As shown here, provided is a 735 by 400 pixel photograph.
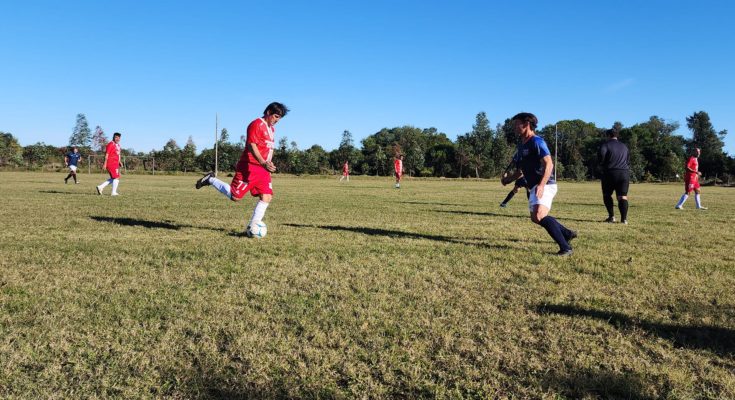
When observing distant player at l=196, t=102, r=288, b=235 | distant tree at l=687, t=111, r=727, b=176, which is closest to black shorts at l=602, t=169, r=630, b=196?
distant player at l=196, t=102, r=288, b=235

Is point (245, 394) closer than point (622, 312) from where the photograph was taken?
Yes

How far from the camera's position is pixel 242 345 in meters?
2.87

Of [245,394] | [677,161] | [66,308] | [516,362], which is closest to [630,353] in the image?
[516,362]

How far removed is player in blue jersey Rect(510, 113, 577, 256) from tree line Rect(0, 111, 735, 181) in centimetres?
5608

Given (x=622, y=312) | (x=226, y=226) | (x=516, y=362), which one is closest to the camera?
(x=516, y=362)

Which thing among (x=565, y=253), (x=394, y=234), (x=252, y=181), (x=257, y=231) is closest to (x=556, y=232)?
(x=565, y=253)

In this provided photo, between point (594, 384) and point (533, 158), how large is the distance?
4.29 m

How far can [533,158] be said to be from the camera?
20.8 feet

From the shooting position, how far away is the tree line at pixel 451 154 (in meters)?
59.8

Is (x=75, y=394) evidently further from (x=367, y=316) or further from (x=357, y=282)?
(x=357, y=282)

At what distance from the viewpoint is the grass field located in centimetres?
245

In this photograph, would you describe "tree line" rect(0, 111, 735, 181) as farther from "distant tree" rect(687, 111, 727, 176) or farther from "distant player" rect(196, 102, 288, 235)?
"distant player" rect(196, 102, 288, 235)

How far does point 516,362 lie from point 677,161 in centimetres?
9199

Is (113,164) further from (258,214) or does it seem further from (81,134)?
(81,134)
